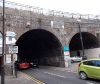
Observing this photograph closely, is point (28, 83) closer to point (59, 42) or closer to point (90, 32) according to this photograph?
point (59, 42)

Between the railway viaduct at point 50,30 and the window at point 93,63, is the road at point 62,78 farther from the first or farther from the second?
the railway viaduct at point 50,30

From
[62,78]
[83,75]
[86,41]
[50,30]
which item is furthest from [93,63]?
[86,41]

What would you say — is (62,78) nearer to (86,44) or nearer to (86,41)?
(86,41)

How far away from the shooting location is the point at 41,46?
42469 mm

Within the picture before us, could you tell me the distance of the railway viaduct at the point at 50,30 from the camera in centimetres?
3123

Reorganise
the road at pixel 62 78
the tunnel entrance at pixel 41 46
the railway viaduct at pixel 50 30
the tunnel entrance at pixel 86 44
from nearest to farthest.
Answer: the road at pixel 62 78, the railway viaduct at pixel 50 30, the tunnel entrance at pixel 41 46, the tunnel entrance at pixel 86 44

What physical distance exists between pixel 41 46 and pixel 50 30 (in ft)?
27.3

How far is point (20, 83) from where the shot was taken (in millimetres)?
20312

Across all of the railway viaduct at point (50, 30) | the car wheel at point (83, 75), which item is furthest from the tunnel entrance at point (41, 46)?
the car wheel at point (83, 75)

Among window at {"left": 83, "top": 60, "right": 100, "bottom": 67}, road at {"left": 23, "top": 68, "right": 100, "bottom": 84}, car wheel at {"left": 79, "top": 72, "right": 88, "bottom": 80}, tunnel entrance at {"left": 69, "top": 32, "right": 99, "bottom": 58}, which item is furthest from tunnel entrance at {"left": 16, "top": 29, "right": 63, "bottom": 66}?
window at {"left": 83, "top": 60, "right": 100, "bottom": 67}

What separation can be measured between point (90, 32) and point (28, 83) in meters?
22.5

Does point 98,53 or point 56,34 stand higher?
point 56,34

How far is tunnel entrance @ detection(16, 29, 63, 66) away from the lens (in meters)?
36.8

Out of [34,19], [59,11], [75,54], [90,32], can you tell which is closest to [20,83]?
[34,19]
